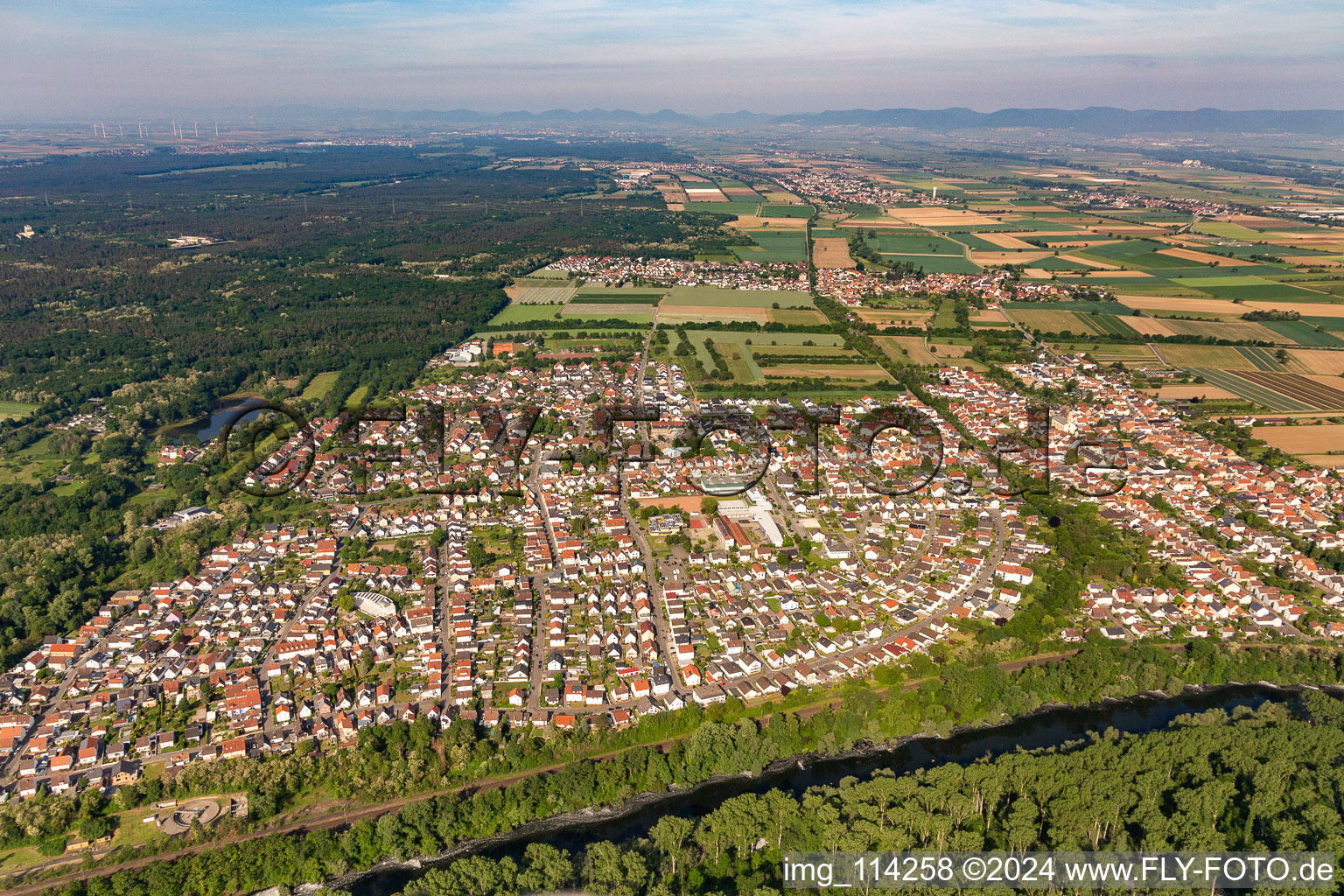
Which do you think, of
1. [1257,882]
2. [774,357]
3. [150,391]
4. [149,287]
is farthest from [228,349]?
[1257,882]

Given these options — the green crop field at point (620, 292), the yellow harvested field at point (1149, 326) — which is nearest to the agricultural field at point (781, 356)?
the green crop field at point (620, 292)

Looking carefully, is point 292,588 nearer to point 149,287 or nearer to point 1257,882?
point 1257,882

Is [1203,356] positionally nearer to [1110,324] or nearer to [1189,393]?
[1110,324]

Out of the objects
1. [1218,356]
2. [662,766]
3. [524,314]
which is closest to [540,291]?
[524,314]

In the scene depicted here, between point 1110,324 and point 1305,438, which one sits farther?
point 1110,324

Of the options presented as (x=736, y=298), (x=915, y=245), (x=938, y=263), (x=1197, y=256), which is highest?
(x=915, y=245)
